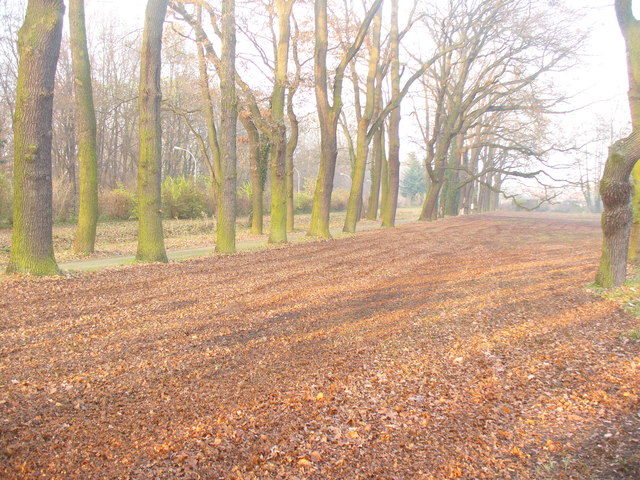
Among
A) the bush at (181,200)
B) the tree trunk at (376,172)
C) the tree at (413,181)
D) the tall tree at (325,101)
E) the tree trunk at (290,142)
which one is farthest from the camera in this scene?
the tree at (413,181)

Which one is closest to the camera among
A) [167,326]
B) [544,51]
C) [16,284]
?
[167,326]

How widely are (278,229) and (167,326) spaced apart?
33.2ft

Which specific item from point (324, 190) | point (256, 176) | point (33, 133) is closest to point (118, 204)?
point (256, 176)

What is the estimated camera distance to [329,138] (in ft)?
59.6

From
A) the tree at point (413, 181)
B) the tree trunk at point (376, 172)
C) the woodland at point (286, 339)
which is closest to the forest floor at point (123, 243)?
the woodland at point (286, 339)

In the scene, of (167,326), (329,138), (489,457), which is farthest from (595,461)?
(329,138)

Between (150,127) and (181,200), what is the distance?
61.3 feet

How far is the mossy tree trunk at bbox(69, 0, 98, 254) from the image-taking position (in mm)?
11906

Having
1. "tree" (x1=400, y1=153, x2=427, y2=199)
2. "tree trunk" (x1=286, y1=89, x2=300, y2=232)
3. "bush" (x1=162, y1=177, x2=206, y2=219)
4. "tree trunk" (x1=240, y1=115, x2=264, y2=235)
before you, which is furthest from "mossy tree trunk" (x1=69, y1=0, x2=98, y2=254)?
"tree" (x1=400, y1=153, x2=427, y2=199)

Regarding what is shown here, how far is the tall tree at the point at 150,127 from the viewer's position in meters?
10.5

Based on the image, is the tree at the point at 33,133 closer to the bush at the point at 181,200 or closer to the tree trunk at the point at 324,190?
the tree trunk at the point at 324,190

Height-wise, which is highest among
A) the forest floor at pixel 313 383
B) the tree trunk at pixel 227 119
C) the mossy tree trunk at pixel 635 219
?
the tree trunk at pixel 227 119

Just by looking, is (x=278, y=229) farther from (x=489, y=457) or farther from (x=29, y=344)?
(x=489, y=457)

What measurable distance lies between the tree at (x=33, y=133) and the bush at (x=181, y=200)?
65.4 ft
